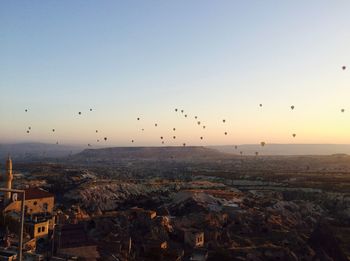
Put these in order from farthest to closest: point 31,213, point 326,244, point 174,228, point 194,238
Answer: point 326,244, point 31,213, point 174,228, point 194,238

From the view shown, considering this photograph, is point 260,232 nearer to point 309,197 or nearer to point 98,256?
point 98,256

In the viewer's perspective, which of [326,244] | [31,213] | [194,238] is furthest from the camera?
[326,244]

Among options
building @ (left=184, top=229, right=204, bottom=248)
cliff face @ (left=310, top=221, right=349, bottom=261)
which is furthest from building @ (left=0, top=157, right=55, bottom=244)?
cliff face @ (left=310, top=221, right=349, bottom=261)

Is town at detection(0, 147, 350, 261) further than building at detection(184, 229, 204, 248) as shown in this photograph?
No

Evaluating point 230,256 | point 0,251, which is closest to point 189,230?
point 230,256

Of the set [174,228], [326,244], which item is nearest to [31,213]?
[174,228]

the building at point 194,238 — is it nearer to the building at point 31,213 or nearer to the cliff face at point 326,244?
the cliff face at point 326,244

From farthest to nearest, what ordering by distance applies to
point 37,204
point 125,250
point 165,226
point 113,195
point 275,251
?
point 113,195
point 37,204
point 165,226
point 275,251
point 125,250

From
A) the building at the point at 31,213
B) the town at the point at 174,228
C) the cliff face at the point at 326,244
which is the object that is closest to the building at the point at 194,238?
the town at the point at 174,228

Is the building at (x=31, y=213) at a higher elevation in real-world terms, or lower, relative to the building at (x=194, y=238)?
higher

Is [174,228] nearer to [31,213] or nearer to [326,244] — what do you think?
[31,213]

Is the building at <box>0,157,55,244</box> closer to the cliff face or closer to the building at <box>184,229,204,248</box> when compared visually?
the building at <box>184,229,204,248</box>
